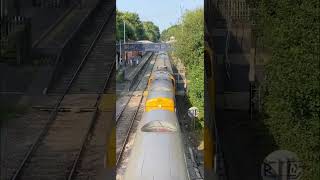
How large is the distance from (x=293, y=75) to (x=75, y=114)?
2.07 m

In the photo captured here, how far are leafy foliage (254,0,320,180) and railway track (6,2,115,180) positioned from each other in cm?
160

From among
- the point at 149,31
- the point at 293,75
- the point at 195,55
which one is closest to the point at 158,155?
the point at 293,75

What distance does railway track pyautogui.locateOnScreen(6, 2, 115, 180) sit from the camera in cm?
452

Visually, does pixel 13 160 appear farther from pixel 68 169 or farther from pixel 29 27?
pixel 29 27

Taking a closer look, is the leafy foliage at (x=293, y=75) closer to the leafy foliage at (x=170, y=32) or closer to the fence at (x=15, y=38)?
the fence at (x=15, y=38)

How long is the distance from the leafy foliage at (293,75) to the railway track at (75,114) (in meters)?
1.60

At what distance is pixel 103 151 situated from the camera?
496 cm

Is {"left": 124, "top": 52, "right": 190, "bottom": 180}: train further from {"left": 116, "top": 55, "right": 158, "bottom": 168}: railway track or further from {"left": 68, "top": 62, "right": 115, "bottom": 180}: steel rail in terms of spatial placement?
{"left": 116, "top": 55, "right": 158, "bottom": 168}: railway track

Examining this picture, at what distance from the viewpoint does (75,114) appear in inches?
195

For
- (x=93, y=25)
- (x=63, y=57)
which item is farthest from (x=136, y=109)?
(x=63, y=57)

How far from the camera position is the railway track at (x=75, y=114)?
4520 millimetres

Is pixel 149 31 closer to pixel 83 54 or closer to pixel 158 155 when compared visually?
pixel 83 54

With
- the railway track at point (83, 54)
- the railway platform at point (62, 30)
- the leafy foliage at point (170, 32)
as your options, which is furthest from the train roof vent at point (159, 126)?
the leafy foliage at point (170, 32)

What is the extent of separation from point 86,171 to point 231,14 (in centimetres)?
190
